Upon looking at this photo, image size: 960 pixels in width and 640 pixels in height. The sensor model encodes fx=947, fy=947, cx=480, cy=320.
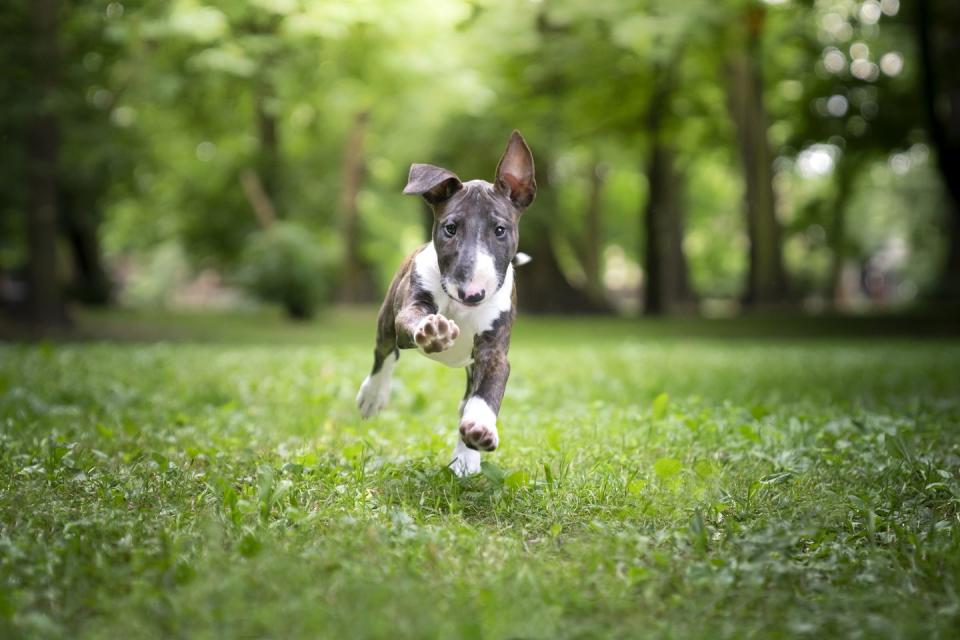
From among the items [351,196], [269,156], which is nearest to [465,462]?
[269,156]

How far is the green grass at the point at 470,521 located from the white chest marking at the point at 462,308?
706 millimetres

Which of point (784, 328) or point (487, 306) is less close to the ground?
point (487, 306)

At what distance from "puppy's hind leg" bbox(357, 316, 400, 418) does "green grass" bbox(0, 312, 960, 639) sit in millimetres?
279

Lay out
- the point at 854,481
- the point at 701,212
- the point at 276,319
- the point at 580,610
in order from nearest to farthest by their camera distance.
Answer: the point at 580,610, the point at 854,481, the point at 276,319, the point at 701,212

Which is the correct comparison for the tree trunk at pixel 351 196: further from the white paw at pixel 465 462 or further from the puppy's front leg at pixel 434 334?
the puppy's front leg at pixel 434 334

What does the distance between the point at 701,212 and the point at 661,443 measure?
40871 millimetres

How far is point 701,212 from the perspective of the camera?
4531 centimetres

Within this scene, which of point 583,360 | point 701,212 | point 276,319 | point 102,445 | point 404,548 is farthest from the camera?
point 701,212

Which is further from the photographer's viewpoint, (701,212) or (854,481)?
(701,212)

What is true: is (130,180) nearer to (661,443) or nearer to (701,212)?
(661,443)

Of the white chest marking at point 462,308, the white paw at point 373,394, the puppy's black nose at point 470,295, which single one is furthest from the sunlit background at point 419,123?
the puppy's black nose at point 470,295

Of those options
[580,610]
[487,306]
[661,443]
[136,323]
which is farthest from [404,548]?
[136,323]

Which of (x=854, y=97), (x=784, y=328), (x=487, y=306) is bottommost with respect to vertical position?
(x=784, y=328)

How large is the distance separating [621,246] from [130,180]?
27539 millimetres
